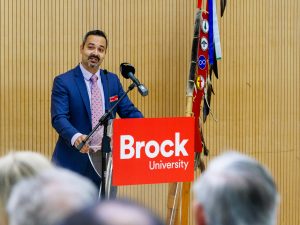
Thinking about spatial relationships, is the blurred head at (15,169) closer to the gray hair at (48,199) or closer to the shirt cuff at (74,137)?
the gray hair at (48,199)

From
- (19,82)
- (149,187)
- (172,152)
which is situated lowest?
(149,187)

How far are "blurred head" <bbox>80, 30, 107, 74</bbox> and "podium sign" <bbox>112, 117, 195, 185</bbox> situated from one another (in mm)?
715

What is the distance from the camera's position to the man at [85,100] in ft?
15.3

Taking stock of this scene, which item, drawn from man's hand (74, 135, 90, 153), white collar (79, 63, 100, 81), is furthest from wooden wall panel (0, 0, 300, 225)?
man's hand (74, 135, 90, 153)

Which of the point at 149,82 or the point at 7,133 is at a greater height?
the point at 149,82

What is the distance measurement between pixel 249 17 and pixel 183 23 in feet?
2.10

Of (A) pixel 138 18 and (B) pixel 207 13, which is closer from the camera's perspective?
(B) pixel 207 13

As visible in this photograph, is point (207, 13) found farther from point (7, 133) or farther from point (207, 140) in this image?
point (7, 133)

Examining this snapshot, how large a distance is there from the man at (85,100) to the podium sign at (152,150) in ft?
1.50

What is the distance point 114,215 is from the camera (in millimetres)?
1303

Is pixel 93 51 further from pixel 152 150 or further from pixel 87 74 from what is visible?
pixel 152 150

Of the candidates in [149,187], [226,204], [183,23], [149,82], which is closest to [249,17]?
[183,23]

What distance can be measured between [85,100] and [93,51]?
32 centimetres

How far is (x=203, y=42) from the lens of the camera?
5.24m
